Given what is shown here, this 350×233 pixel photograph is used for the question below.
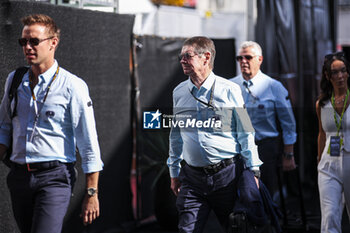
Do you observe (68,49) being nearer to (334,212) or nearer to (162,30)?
(334,212)

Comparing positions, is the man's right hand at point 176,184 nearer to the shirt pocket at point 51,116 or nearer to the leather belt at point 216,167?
the leather belt at point 216,167

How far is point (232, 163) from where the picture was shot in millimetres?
4957

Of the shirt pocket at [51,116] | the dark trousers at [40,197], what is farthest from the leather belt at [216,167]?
the shirt pocket at [51,116]

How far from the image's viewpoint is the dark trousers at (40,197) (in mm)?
4227

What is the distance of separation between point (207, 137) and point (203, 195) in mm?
459

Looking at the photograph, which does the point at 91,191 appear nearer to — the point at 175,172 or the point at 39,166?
the point at 39,166

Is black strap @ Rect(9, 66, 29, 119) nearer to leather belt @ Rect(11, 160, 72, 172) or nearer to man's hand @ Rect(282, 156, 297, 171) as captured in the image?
leather belt @ Rect(11, 160, 72, 172)

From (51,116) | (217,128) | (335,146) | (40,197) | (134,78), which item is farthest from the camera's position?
(134,78)

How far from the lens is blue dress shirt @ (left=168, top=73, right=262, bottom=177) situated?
4.83m

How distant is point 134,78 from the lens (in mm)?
8070

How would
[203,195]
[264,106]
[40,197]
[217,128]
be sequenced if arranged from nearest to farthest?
1. [40,197]
2. [217,128]
3. [203,195]
4. [264,106]

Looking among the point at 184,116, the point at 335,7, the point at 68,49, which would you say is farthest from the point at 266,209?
the point at 335,7

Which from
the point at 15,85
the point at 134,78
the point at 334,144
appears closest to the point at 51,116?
the point at 15,85

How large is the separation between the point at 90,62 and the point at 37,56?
2.72 meters
